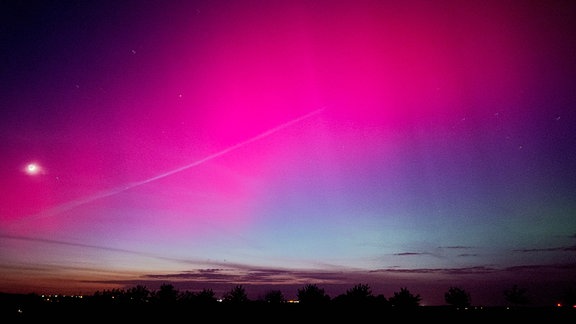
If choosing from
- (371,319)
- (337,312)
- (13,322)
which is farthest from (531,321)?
→ (13,322)

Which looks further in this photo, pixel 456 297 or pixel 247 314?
pixel 456 297

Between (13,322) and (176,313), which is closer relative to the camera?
(13,322)

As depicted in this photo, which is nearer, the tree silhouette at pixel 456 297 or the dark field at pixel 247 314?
the dark field at pixel 247 314

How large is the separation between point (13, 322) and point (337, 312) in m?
16.8

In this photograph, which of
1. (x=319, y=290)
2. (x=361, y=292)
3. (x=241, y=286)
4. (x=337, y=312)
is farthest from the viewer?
(x=241, y=286)

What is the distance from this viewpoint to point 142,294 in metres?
63.8

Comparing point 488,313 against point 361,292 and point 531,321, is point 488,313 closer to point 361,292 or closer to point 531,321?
point 531,321

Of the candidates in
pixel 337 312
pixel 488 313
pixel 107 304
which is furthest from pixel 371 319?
pixel 107 304

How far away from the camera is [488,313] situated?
23359mm

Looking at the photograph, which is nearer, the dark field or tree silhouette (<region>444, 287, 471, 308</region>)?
the dark field

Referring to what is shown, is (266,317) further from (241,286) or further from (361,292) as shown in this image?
(241,286)

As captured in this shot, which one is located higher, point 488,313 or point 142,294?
point 488,313

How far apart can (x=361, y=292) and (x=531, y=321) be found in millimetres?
28527

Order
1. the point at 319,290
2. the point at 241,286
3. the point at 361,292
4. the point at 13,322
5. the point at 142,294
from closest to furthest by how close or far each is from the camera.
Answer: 1. the point at 13,322
2. the point at 361,292
3. the point at 319,290
4. the point at 241,286
5. the point at 142,294
